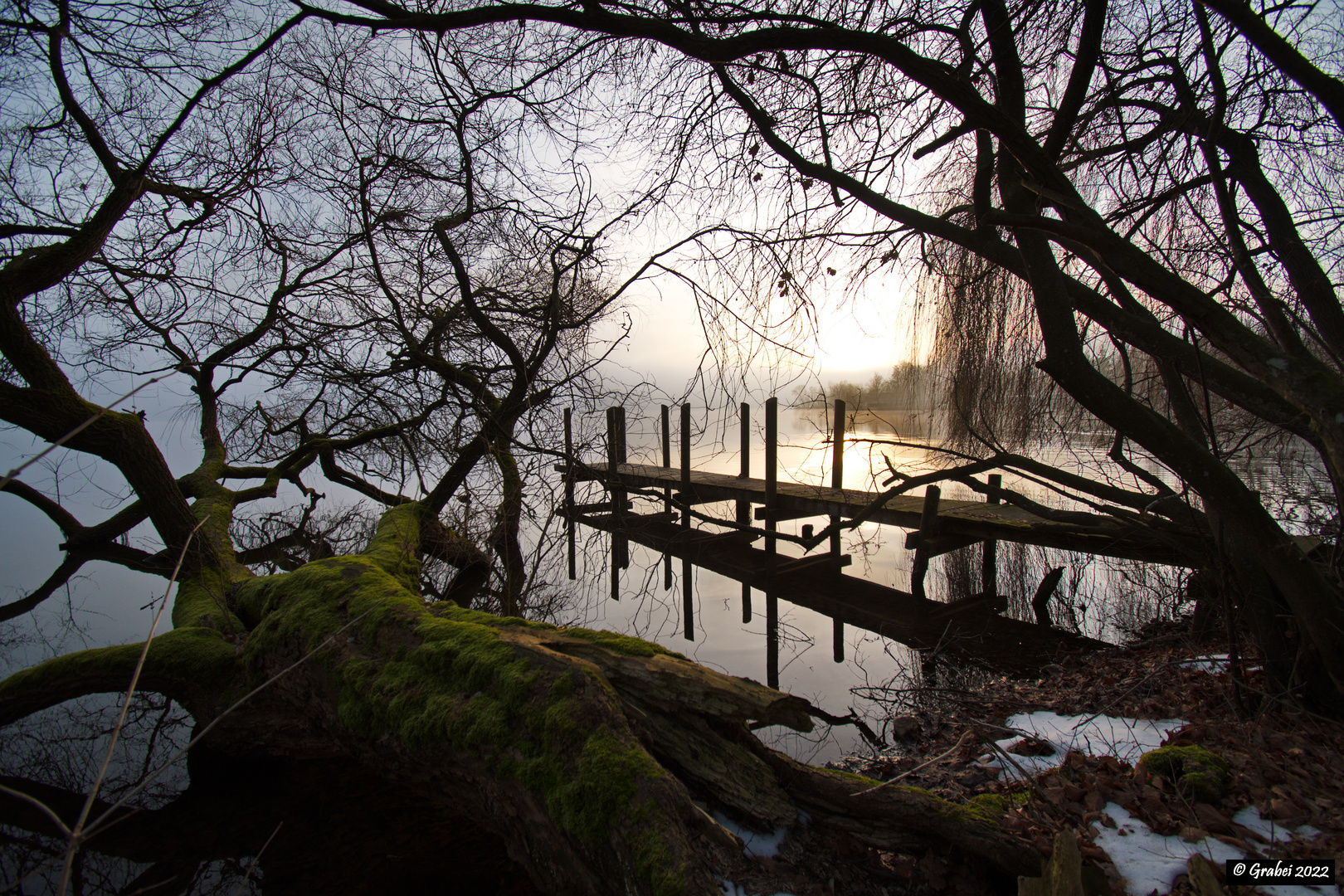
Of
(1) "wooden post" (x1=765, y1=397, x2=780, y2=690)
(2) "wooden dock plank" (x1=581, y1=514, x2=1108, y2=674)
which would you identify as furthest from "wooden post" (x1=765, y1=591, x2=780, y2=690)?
(2) "wooden dock plank" (x1=581, y1=514, x2=1108, y2=674)

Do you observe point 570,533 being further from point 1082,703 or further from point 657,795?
point 1082,703

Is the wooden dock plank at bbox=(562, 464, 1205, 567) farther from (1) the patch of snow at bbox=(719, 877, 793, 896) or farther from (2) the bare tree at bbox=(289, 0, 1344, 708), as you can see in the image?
(1) the patch of snow at bbox=(719, 877, 793, 896)

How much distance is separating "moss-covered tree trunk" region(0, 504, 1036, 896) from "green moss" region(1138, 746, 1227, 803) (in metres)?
1.20

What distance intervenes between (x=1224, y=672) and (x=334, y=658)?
217 inches

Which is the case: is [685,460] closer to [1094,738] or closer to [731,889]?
[1094,738]

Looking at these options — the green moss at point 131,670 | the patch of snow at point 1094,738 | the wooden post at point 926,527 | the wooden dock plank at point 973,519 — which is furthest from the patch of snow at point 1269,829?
the wooden post at point 926,527

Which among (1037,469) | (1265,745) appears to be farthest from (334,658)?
(1265,745)

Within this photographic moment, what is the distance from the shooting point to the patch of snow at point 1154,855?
7.36ft

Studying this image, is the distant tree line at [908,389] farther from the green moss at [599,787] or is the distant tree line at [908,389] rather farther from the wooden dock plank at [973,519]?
the green moss at [599,787]

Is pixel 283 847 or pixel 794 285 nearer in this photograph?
pixel 283 847

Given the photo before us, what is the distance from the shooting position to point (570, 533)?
433cm

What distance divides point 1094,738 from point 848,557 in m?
5.86

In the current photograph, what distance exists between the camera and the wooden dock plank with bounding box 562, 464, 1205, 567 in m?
4.38

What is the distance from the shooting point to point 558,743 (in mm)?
2047
